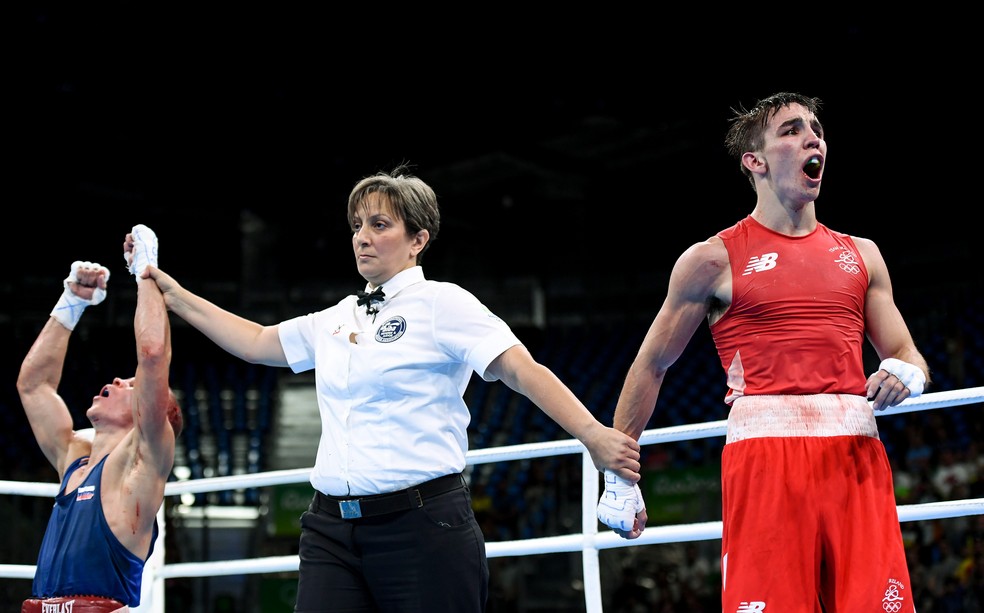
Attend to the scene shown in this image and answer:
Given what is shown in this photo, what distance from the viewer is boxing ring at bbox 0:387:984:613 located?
272 centimetres

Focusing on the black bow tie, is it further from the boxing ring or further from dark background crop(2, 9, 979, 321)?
dark background crop(2, 9, 979, 321)

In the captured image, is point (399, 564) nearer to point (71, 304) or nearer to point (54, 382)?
point (71, 304)

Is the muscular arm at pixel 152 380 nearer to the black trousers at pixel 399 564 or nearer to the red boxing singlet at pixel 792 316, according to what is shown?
the black trousers at pixel 399 564

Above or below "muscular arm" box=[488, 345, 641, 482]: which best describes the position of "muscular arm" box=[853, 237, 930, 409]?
above

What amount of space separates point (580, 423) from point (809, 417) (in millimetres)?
521

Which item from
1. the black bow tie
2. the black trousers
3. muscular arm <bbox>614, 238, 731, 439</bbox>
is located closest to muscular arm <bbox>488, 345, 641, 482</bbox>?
muscular arm <bbox>614, 238, 731, 439</bbox>

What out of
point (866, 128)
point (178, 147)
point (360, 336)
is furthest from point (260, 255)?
point (360, 336)

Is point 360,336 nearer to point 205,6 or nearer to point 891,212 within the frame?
point 205,6

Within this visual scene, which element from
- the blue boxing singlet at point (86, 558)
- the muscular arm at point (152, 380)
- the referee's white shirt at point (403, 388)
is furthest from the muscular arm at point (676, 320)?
the blue boxing singlet at point (86, 558)

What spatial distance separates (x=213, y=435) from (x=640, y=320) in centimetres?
652

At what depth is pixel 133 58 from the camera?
1350 cm

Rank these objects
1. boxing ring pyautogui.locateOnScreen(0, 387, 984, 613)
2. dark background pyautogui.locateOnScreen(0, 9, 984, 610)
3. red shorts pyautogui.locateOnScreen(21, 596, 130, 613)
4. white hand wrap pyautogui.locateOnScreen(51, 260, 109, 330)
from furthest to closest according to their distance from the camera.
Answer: dark background pyautogui.locateOnScreen(0, 9, 984, 610)
white hand wrap pyautogui.locateOnScreen(51, 260, 109, 330)
red shorts pyautogui.locateOnScreen(21, 596, 130, 613)
boxing ring pyautogui.locateOnScreen(0, 387, 984, 613)

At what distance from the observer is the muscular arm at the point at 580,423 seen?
2.34 meters

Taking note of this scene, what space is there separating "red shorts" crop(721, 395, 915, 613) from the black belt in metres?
0.68
